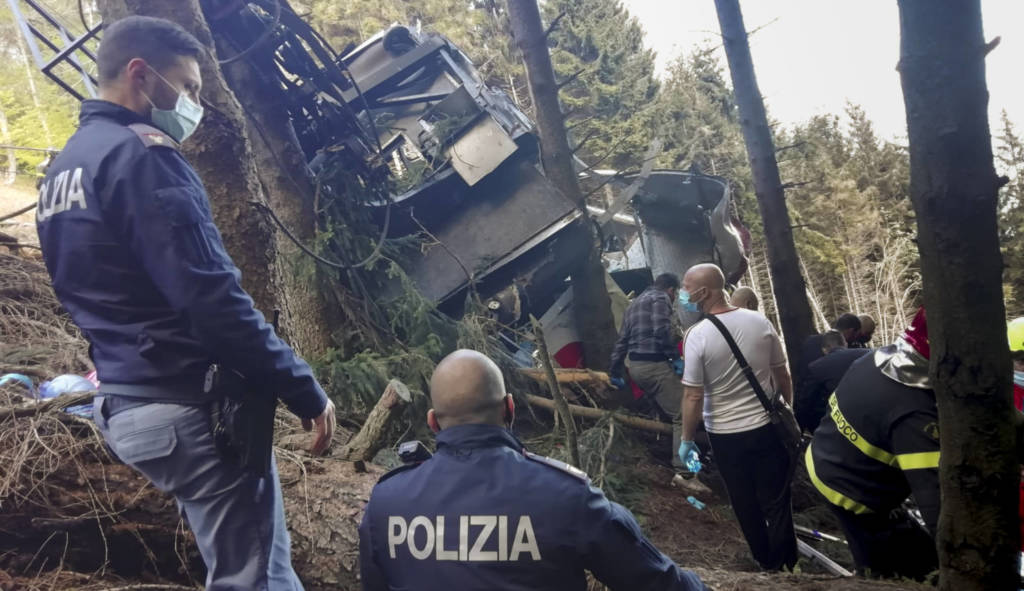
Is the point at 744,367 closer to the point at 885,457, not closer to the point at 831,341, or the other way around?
the point at 885,457

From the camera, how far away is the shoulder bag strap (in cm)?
394

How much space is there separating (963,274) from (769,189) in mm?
6158

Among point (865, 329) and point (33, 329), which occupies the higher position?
point (33, 329)

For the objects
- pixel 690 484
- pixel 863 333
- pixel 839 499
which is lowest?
pixel 690 484

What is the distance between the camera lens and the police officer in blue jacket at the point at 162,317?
1.87 meters

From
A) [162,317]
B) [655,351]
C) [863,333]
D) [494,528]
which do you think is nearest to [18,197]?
[655,351]

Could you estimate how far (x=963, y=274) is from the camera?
177 centimetres

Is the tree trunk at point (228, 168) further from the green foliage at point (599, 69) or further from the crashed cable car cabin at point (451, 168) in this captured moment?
the green foliage at point (599, 69)

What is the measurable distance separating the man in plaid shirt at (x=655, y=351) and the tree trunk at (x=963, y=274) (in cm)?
440

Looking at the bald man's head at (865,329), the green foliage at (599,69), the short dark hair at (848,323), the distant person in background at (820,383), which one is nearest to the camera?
the distant person in background at (820,383)

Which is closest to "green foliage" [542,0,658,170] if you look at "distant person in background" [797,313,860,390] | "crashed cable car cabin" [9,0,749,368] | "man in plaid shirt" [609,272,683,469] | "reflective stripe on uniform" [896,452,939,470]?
"crashed cable car cabin" [9,0,749,368]

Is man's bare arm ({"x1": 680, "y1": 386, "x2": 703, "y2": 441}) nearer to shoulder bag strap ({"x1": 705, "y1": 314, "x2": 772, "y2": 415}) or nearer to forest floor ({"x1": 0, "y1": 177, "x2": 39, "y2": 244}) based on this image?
shoulder bag strap ({"x1": 705, "y1": 314, "x2": 772, "y2": 415})

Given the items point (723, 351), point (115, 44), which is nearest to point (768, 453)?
point (723, 351)

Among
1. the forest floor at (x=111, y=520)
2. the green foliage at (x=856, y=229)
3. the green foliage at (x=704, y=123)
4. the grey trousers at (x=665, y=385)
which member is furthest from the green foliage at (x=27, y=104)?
the green foliage at (x=856, y=229)
